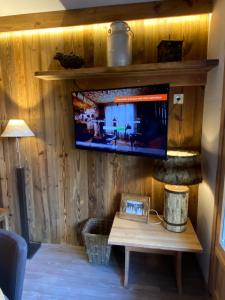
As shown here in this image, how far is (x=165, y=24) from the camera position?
6.23 feet

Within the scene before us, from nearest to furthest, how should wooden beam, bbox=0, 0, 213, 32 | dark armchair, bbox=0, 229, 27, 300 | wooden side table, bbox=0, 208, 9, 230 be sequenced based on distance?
dark armchair, bbox=0, 229, 27, 300 < wooden beam, bbox=0, 0, 213, 32 < wooden side table, bbox=0, 208, 9, 230

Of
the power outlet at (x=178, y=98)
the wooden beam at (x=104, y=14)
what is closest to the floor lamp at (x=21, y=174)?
the wooden beam at (x=104, y=14)

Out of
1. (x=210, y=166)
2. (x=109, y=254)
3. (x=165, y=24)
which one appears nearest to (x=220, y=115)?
(x=210, y=166)

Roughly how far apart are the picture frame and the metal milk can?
1234mm

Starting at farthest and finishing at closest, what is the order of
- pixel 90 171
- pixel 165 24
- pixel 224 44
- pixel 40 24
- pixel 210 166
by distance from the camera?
pixel 90 171 → pixel 40 24 → pixel 165 24 → pixel 210 166 → pixel 224 44

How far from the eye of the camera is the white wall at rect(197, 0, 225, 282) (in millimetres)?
1589

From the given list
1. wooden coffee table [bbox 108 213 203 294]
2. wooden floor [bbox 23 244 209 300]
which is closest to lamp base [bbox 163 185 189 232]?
wooden coffee table [bbox 108 213 203 294]

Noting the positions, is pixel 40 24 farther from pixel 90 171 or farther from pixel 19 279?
pixel 19 279

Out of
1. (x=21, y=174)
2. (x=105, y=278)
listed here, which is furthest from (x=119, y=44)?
(x=105, y=278)

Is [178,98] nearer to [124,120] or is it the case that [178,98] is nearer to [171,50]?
[171,50]

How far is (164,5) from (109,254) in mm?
2280

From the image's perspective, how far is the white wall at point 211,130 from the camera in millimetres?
1589

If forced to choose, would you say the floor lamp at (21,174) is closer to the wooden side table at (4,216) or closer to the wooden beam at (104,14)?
the wooden side table at (4,216)

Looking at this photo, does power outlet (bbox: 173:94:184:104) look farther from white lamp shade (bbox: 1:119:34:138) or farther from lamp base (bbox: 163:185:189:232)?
white lamp shade (bbox: 1:119:34:138)
